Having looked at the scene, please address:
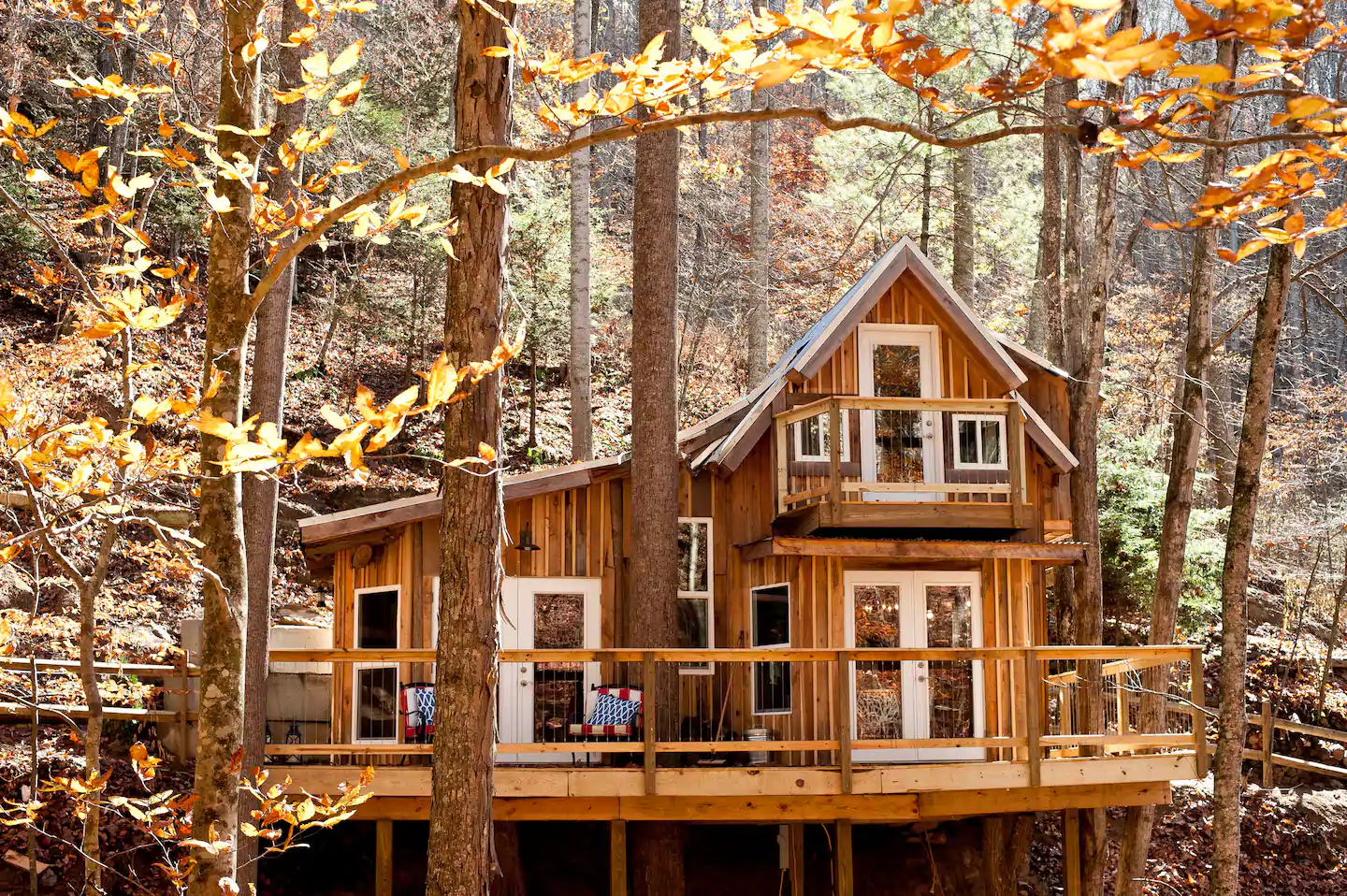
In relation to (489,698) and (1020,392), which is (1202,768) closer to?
(1020,392)

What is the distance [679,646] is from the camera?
1324cm

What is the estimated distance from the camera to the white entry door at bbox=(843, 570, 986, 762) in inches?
500

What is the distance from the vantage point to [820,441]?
1327cm

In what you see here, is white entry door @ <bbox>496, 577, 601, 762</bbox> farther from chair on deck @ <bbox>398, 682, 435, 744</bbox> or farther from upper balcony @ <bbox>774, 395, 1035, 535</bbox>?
upper balcony @ <bbox>774, 395, 1035, 535</bbox>

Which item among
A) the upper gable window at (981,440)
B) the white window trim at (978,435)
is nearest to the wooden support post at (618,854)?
the white window trim at (978,435)

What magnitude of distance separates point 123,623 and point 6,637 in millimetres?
12566

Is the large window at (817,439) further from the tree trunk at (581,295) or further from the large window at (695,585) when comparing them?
the tree trunk at (581,295)

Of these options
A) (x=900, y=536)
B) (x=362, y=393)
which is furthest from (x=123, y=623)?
(x=362, y=393)

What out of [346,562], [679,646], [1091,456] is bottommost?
[679,646]

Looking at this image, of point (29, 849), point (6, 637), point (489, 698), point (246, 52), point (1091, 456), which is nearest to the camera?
point (246, 52)

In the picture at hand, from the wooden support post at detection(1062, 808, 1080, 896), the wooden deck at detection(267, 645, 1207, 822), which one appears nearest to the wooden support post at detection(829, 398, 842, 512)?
the wooden deck at detection(267, 645, 1207, 822)

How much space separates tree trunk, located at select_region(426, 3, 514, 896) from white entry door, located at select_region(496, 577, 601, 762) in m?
5.25

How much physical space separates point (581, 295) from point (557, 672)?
8.69 meters

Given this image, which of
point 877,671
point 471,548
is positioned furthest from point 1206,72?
point 877,671
